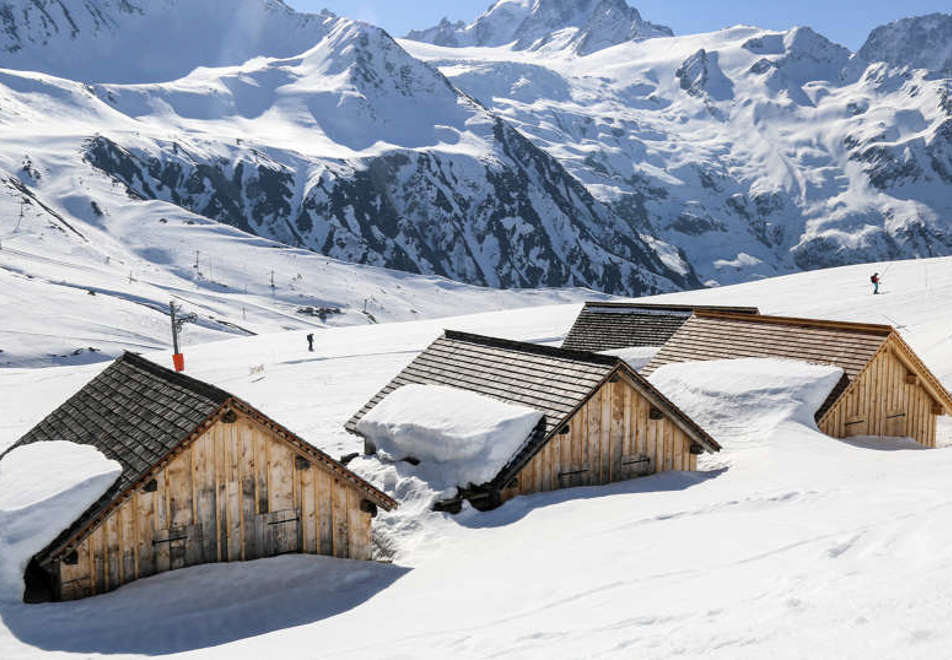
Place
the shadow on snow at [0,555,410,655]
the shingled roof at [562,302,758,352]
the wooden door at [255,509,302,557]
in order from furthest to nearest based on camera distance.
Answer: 1. the shingled roof at [562,302,758,352]
2. the wooden door at [255,509,302,557]
3. the shadow on snow at [0,555,410,655]

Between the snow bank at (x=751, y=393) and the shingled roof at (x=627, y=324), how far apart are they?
6.33 meters

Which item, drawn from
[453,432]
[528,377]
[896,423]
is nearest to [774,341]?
[896,423]

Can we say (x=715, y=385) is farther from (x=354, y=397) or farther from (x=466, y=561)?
(x=354, y=397)

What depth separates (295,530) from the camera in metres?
13.2

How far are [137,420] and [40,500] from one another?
2429 millimetres

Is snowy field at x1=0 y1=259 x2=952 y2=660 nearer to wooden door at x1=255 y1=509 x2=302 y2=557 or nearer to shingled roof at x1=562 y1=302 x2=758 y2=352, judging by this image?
wooden door at x1=255 y1=509 x2=302 y2=557

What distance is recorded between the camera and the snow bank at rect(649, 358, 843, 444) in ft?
63.2

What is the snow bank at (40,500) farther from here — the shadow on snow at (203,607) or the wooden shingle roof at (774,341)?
the wooden shingle roof at (774,341)

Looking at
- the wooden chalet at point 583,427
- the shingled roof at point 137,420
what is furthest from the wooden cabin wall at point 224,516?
the wooden chalet at point 583,427

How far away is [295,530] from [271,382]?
24800 millimetres

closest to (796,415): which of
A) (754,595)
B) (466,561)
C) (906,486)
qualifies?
(906,486)

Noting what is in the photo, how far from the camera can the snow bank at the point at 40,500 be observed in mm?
11328

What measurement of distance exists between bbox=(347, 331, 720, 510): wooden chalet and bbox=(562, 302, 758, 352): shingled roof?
1102cm

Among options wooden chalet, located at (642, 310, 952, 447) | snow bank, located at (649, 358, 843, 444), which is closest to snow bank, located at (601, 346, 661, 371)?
wooden chalet, located at (642, 310, 952, 447)
